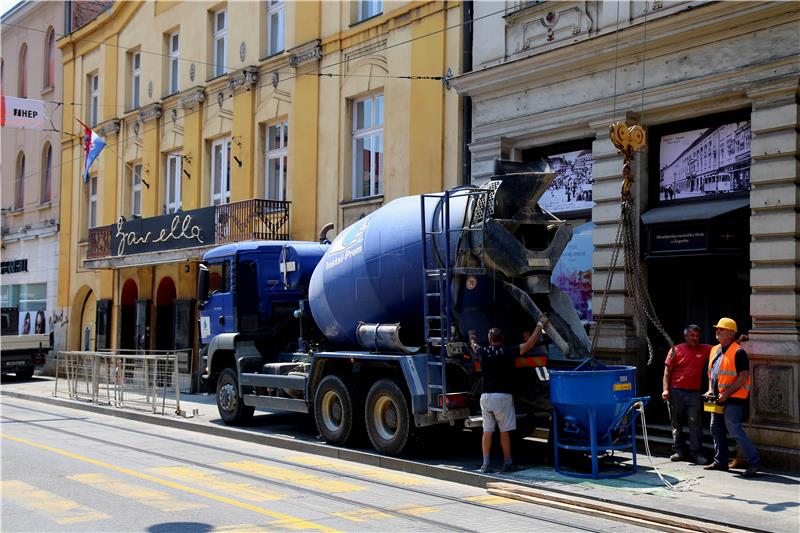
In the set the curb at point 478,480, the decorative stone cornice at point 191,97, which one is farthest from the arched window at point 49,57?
the curb at point 478,480

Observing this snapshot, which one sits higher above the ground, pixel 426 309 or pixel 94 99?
pixel 94 99

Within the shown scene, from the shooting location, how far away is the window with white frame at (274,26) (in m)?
22.8

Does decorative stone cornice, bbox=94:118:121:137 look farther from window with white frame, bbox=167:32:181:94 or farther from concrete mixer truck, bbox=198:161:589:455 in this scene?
concrete mixer truck, bbox=198:161:589:455

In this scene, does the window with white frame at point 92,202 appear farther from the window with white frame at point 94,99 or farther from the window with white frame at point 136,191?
the window with white frame at point 136,191

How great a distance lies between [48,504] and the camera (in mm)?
8680

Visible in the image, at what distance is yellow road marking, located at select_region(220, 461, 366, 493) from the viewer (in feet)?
32.7

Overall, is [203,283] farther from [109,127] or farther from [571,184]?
[109,127]

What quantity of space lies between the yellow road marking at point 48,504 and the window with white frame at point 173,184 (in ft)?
57.9

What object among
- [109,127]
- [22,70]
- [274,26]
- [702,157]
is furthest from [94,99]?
[702,157]

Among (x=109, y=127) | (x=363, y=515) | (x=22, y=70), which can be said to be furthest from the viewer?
(x=22, y=70)

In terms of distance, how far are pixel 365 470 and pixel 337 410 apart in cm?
177

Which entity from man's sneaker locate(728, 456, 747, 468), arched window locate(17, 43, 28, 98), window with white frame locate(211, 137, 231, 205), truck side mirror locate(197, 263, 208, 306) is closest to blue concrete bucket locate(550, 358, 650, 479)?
man's sneaker locate(728, 456, 747, 468)

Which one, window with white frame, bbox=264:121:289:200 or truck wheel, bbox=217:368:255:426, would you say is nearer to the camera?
truck wheel, bbox=217:368:255:426

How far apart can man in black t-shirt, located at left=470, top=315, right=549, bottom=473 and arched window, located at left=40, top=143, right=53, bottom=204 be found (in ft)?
93.1
